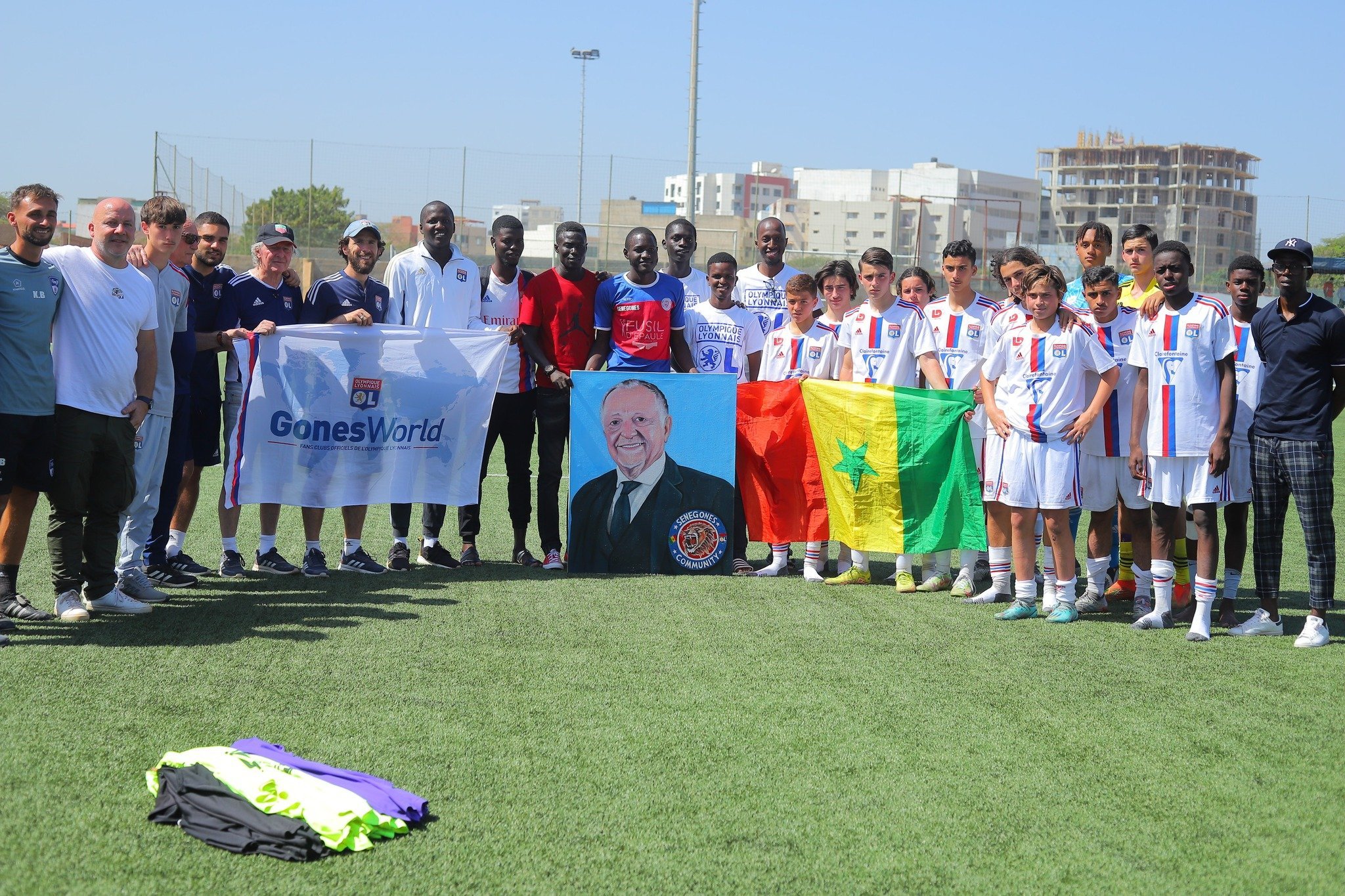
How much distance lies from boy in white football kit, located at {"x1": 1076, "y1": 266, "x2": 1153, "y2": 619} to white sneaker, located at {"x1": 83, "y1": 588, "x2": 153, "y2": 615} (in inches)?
203

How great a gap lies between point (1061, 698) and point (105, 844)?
11.8 feet

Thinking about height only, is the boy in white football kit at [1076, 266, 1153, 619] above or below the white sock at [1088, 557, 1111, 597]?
above

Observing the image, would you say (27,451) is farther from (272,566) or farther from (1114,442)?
(1114,442)

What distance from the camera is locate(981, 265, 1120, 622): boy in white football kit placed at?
6.32m

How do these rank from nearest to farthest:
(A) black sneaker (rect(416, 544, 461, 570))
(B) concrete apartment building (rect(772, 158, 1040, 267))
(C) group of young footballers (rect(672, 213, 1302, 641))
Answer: (C) group of young footballers (rect(672, 213, 1302, 641)) < (A) black sneaker (rect(416, 544, 461, 570)) < (B) concrete apartment building (rect(772, 158, 1040, 267))

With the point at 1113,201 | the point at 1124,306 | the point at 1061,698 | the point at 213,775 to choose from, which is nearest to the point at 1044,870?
the point at 1061,698

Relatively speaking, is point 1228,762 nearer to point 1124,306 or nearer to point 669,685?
point 669,685

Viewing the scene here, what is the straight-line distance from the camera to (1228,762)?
416cm

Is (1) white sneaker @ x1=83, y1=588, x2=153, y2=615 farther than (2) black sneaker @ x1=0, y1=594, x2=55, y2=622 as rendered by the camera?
Yes

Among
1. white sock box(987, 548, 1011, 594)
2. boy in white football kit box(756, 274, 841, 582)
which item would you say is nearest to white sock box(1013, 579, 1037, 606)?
white sock box(987, 548, 1011, 594)

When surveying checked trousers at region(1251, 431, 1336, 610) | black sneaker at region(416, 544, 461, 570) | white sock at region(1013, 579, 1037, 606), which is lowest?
black sneaker at region(416, 544, 461, 570)

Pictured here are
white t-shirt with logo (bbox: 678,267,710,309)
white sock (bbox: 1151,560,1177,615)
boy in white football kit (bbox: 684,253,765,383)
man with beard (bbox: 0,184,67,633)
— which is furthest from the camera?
white t-shirt with logo (bbox: 678,267,710,309)

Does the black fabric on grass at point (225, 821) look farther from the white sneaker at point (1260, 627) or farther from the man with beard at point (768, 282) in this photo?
the man with beard at point (768, 282)

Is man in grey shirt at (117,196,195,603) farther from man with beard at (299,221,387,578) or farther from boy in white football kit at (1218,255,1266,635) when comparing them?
boy in white football kit at (1218,255,1266,635)
